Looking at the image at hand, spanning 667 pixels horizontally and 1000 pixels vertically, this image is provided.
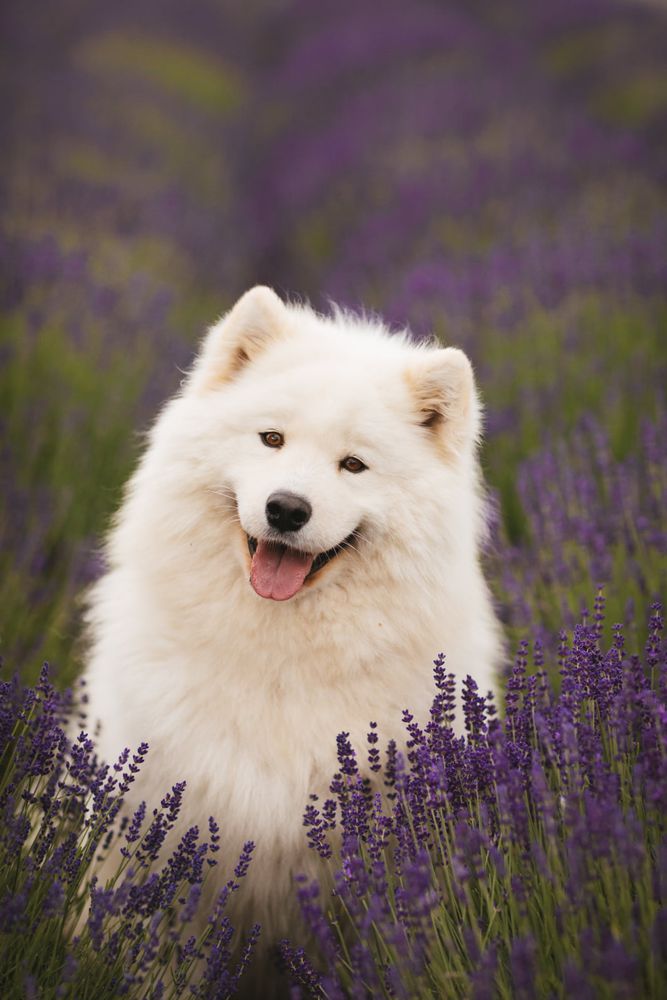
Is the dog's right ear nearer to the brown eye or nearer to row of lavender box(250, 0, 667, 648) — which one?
the brown eye

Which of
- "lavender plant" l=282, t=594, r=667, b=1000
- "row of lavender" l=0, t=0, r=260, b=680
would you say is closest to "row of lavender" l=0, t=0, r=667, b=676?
"row of lavender" l=0, t=0, r=260, b=680

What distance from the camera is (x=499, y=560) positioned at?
3590 millimetres

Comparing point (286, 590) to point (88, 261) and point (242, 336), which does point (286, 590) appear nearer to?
point (242, 336)

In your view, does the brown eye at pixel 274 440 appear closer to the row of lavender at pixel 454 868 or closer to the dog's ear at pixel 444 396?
the dog's ear at pixel 444 396

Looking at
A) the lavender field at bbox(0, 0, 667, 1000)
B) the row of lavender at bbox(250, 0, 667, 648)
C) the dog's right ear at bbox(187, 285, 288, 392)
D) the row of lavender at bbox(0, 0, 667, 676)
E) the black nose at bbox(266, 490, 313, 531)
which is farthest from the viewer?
the row of lavender at bbox(0, 0, 667, 676)

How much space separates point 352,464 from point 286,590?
40 cm

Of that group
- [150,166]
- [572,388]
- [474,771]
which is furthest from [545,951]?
[150,166]

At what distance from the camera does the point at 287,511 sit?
2.05 metres

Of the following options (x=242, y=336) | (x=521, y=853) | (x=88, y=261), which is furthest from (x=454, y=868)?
(x=88, y=261)

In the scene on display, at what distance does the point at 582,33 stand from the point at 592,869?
524 inches

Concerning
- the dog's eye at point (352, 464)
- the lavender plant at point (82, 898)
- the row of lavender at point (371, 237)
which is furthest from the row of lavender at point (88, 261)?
the dog's eye at point (352, 464)

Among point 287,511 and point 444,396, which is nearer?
point 287,511

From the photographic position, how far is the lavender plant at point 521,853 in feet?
4.50

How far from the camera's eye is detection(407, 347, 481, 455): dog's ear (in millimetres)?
2340
